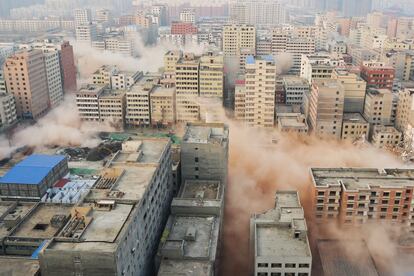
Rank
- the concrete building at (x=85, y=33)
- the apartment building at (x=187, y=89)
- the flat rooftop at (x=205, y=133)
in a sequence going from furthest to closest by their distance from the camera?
the concrete building at (x=85, y=33), the apartment building at (x=187, y=89), the flat rooftop at (x=205, y=133)

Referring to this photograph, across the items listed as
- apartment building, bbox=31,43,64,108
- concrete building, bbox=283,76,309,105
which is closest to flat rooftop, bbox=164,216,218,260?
concrete building, bbox=283,76,309,105

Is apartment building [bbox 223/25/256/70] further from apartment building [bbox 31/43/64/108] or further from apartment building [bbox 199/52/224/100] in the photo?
apartment building [bbox 31/43/64/108]

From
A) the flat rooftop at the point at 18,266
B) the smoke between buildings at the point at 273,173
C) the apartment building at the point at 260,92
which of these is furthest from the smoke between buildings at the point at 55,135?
the flat rooftop at the point at 18,266

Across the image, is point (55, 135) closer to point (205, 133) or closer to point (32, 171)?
point (32, 171)

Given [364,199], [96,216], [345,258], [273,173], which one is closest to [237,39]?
[273,173]

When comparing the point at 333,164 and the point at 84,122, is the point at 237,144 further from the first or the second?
the point at 84,122

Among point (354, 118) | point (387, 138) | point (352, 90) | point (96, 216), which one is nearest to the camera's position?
point (96, 216)

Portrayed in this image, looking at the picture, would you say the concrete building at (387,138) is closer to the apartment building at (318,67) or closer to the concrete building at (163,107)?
the apartment building at (318,67)
